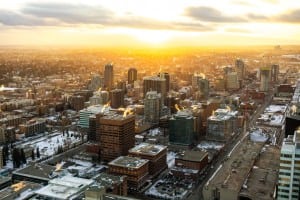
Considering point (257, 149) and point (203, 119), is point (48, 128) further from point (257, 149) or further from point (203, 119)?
point (257, 149)

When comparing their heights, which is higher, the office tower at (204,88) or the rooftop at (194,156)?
the office tower at (204,88)

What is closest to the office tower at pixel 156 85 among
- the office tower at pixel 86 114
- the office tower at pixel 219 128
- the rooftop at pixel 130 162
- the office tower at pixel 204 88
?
the office tower at pixel 204 88

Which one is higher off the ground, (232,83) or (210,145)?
(232,83)

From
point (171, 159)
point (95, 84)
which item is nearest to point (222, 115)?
point (171, 159)

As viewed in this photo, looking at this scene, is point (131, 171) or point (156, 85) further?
point (156, 85)

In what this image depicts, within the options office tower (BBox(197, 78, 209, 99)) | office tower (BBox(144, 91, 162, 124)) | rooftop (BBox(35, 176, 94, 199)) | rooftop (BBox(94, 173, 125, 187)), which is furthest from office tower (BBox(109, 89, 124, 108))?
rooftop (BBox(35, 176, 94, 199))

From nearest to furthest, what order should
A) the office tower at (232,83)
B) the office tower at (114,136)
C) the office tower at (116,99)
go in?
the office tower at (114,136) → the office tower at (116,99) → the office tower at (232,83)

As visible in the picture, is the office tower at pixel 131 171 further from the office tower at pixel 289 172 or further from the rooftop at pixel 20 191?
the office tower at pixel 289 172

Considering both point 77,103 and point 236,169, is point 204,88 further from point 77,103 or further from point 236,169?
point 236,169
